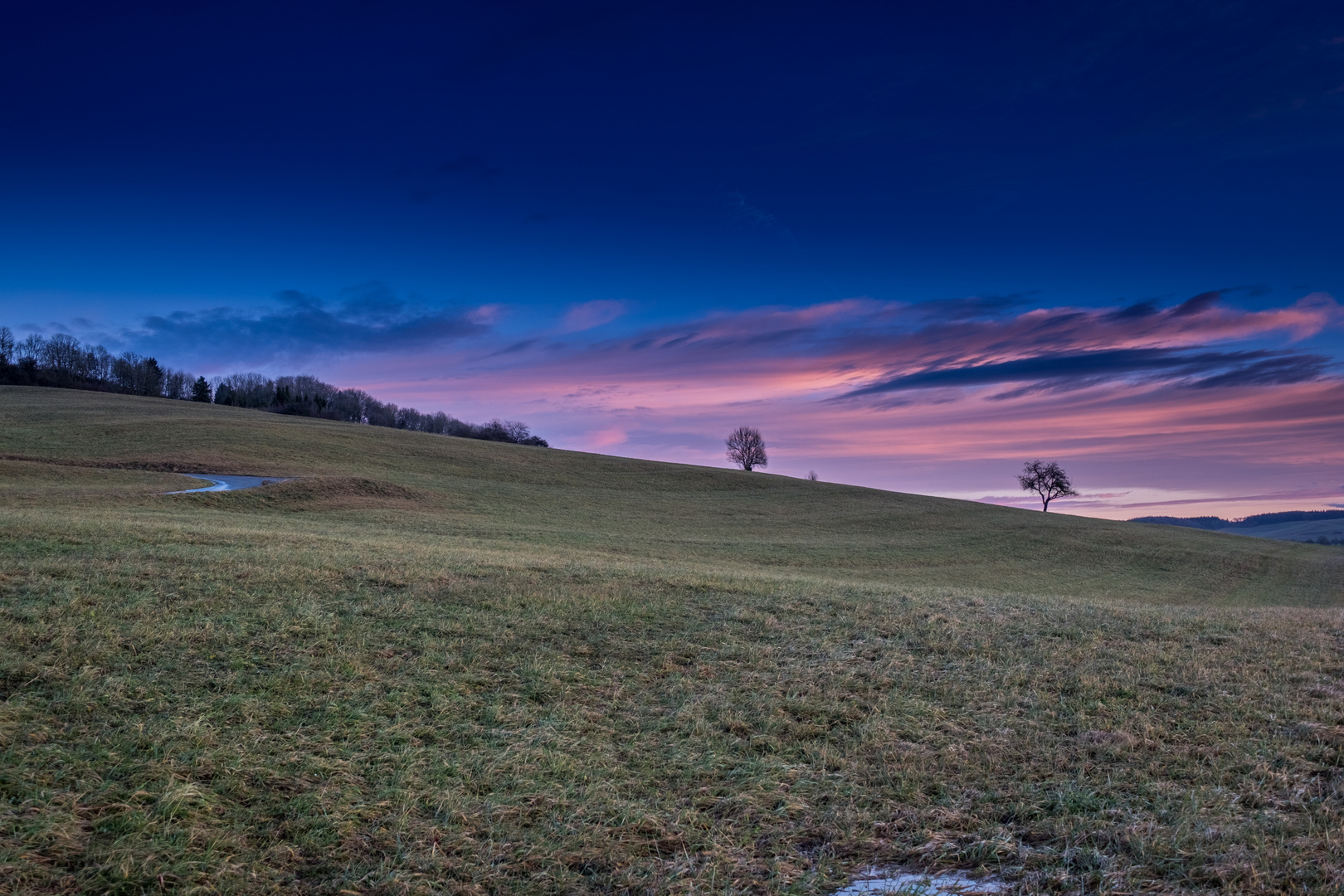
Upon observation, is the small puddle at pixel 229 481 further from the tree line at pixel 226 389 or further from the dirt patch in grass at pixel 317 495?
the tree line at pixel 226 389

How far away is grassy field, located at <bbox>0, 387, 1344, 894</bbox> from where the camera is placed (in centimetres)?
432

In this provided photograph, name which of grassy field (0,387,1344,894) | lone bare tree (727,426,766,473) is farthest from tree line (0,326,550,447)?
grassy field (0,387,1344,894)

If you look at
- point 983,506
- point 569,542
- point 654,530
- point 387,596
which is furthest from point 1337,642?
point 983,506

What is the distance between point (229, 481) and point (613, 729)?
35.9 meters

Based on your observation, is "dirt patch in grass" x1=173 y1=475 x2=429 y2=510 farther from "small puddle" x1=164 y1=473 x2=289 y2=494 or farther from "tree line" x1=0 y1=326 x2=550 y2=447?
"tree line" x1=0 y1=326 x2=550 y2=447

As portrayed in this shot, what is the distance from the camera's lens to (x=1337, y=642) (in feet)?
32.7

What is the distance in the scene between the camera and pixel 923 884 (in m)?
4.16

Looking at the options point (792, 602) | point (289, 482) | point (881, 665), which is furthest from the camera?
point (289, 482)

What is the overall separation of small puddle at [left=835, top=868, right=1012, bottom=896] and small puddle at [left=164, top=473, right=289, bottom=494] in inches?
1257

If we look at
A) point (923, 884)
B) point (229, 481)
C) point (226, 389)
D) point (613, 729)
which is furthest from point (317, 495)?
point (226, 389)

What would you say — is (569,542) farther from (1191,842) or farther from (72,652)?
(1191,842)

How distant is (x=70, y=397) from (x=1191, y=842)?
10024 centimetres

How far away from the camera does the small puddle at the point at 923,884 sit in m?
4.08

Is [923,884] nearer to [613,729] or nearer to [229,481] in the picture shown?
[613,729]
